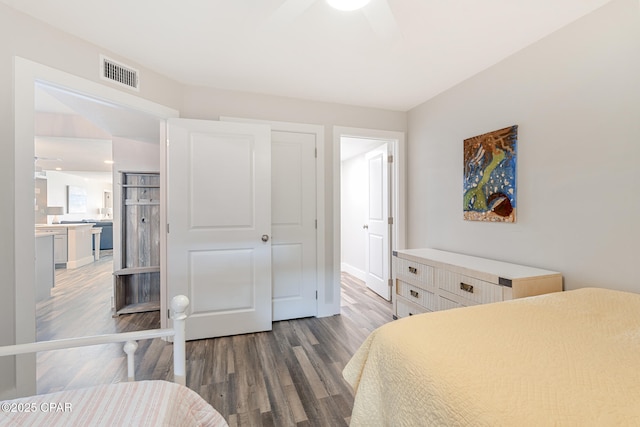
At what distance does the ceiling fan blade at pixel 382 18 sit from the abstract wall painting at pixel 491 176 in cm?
127

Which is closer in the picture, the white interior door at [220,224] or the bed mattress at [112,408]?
the bed mattress at [112,408]

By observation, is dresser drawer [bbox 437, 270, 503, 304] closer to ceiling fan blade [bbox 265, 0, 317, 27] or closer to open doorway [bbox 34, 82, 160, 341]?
ceiling fan blade [bbox 265, 0, 317, 27]

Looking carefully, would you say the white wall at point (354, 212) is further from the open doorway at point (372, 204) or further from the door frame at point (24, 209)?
the door frame at point (24, 209)

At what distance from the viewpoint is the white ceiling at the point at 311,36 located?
155 cm

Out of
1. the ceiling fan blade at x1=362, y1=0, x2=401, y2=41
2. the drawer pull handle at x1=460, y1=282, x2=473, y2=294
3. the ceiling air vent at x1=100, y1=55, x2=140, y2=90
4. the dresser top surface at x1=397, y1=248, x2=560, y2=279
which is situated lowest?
the drawer pull handle at x1=460, y1=282, x2=473, y2=294

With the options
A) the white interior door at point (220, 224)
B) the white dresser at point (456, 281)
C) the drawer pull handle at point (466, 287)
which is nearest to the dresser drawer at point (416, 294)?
the white dresser at point (456, 281)

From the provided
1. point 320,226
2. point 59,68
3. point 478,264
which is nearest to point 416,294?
point 478,264

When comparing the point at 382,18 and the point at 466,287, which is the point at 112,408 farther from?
the point at 466,287

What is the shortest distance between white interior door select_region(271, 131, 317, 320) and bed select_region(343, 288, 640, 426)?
5.75 ft

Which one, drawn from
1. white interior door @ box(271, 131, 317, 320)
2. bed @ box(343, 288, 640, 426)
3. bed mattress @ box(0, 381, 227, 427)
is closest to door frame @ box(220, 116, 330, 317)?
white interior door @ box(271, 131, 317, 320)

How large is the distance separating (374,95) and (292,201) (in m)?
1.36

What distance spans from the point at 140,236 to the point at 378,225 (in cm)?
309

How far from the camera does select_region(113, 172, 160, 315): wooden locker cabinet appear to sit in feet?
11.1

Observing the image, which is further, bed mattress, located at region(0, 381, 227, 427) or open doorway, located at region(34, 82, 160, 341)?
open doorway, located at region(34, 82, 160, 341)
